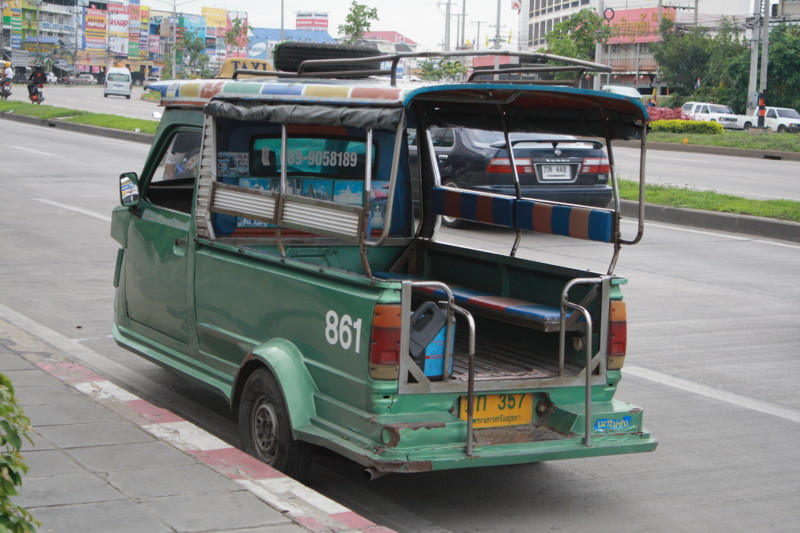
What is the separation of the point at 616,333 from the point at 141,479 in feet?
7.67

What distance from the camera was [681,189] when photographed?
18.8 meters

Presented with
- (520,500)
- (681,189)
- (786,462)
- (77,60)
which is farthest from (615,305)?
(77,60)

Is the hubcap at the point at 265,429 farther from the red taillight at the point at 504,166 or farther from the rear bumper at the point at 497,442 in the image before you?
the red taillight at the point at 504,166

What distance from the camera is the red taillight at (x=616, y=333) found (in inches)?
205

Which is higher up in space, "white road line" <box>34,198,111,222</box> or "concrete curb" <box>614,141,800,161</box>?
"concrete curb" <box>614,141,800,161</box>

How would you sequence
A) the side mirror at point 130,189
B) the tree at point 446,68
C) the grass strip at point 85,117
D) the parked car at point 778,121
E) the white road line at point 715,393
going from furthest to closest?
1. the parked car at point 778,121
2. the grass strip at point 85,117
3. the tree at point 446,68
4. the white road line at point 715,393
5. the side mirror at point 130,189

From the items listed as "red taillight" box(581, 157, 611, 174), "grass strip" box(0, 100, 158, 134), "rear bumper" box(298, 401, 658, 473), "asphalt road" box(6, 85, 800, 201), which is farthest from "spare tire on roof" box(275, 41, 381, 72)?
"grass strip" box(0, 100, 158, 134)

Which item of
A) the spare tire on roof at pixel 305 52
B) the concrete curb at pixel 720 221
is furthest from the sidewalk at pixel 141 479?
the concrete curb at pixel 720 221

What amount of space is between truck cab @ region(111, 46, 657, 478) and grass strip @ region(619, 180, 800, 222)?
34.0 feet

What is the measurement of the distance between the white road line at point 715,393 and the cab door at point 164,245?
3.19 metres

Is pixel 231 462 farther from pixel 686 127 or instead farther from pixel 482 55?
pixel 686 127

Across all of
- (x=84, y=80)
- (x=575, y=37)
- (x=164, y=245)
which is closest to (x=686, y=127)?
(x=575, y=37)

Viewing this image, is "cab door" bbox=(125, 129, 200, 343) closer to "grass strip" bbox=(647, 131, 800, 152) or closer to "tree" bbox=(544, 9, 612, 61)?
"grass strip" bbox=(647, 131, 800, 152)

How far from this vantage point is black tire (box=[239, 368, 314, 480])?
16.3 ft
